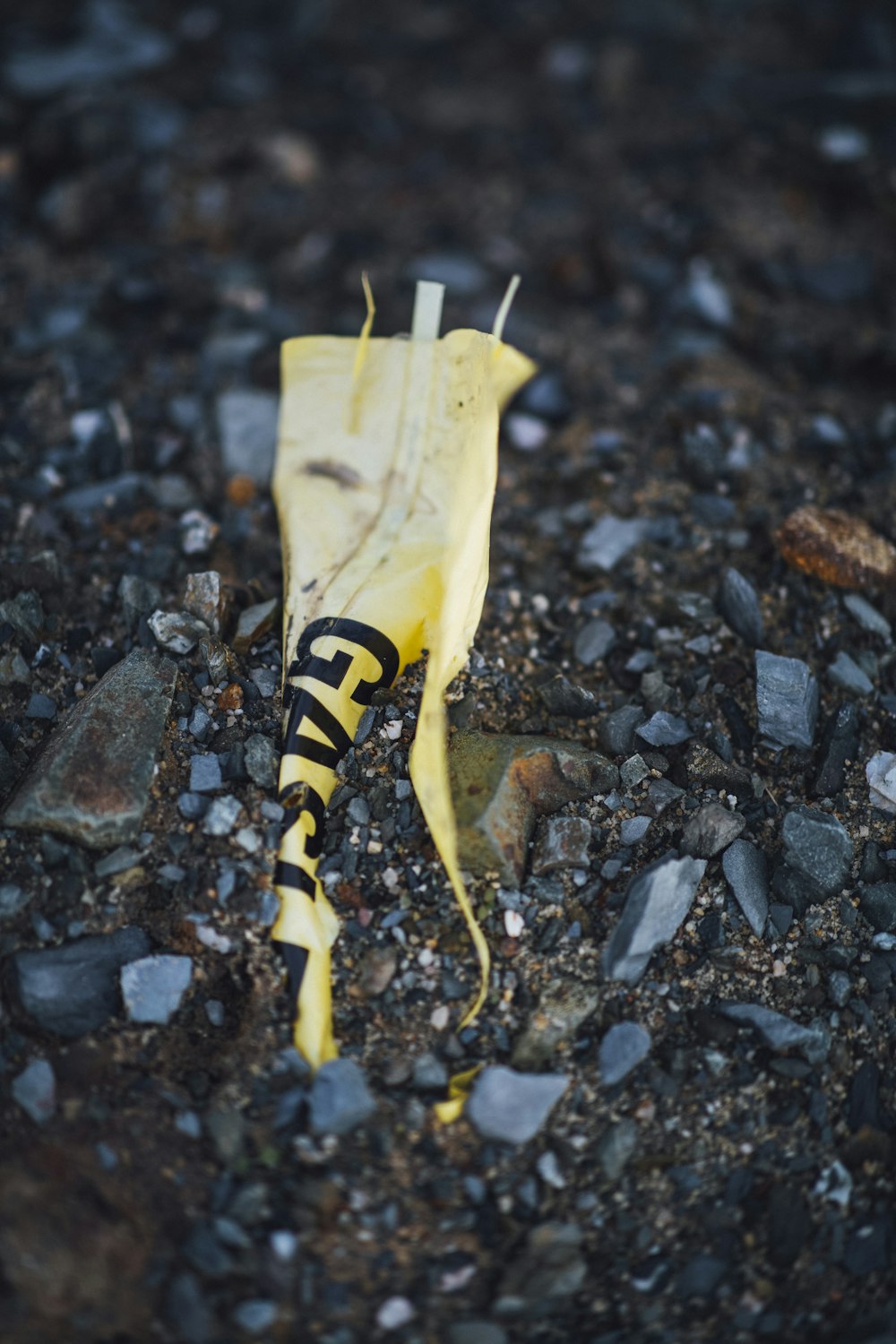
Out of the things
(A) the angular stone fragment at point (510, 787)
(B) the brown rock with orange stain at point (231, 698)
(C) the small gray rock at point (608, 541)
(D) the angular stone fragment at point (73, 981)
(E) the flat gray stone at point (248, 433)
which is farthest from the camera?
(E) the flat gray stone at point (248, 433)

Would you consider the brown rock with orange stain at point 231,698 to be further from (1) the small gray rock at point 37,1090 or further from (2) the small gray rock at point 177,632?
(1) the small gray rock at point 37,1090

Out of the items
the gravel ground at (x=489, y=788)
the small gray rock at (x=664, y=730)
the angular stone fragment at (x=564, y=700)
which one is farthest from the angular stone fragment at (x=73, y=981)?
the small gray rock at (x=664, y=730)

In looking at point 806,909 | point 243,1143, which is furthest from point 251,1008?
point 806,909

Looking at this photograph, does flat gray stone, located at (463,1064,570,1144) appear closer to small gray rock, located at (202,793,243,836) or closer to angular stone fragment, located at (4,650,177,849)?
small gray rock, located at (202,793,243,836)

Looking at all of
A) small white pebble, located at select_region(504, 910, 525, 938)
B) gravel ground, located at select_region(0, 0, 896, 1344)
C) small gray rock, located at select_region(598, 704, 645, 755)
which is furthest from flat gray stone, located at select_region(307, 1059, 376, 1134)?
small gray rock, located at select_region(598, 704, 645, 755)

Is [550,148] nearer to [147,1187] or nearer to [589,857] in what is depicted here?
[589,857]

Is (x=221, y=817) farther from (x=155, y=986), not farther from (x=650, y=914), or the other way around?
(x=650, y=914)
